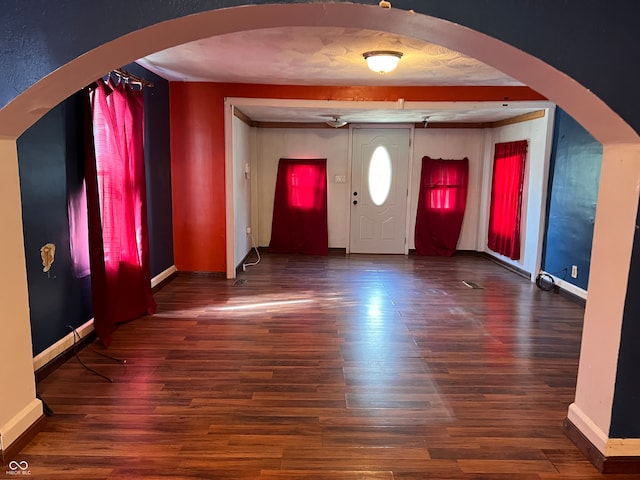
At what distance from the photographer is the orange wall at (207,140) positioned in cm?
494

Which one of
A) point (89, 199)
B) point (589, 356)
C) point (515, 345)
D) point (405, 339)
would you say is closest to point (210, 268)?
point (89, 199)

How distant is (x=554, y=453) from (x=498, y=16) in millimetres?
1971

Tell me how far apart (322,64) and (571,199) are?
118 inches

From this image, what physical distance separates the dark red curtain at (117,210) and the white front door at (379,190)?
12.6ft

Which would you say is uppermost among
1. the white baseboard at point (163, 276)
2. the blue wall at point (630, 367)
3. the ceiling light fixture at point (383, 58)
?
the ceiling light fixture at point (383, 58)

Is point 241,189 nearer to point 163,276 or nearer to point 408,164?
point 163,276

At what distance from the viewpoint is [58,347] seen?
2893 millimetres

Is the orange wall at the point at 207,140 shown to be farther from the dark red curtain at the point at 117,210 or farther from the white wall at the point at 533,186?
the dark red curtain at the point at 117,210

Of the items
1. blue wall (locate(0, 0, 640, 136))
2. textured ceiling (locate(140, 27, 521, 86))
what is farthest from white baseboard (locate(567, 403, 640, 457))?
textured ceiling (locate(140, 27, 521, 86))

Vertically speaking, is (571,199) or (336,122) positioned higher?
(336,122)

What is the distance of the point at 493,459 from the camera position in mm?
2033

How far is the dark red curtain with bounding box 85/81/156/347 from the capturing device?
3141 millimetres

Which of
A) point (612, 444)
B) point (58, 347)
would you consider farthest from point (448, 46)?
point (58, 347)

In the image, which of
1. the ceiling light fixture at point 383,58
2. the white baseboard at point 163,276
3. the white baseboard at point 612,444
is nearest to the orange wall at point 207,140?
the white baseboard at point 163,276
